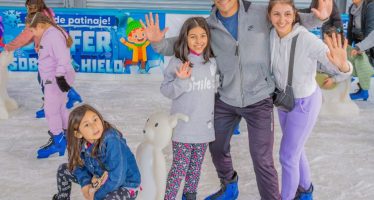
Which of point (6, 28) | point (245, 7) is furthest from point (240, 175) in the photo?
point (6, 28)

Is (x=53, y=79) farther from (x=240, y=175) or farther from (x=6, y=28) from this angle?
(x=6, y=28)

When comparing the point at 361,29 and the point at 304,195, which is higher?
the point at 361,29

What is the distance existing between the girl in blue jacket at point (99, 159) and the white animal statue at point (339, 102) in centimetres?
378

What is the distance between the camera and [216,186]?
4199 millimetres

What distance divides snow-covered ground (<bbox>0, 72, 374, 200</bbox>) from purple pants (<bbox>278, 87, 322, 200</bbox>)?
0.54 metres

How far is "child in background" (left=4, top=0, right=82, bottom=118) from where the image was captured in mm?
5199

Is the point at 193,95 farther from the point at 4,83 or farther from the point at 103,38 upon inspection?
the point at 103,38

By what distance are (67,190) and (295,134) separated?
1514 millimetres

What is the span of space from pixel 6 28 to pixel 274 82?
5.86 meters

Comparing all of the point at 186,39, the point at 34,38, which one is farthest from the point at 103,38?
the point at 186,39

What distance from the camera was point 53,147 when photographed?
482 centimetres

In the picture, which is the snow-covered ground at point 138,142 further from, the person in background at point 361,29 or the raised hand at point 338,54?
the raised hand at point 338,54

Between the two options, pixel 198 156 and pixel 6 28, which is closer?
pixel 198 156

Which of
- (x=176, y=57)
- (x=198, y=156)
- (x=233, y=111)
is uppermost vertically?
(x=176, y=57)
